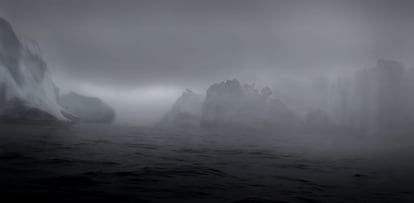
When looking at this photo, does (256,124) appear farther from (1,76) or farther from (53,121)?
(1,76)

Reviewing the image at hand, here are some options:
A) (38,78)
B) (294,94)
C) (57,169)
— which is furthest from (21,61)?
(294,94)

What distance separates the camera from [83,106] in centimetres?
8938

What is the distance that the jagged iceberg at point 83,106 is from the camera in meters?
88.4

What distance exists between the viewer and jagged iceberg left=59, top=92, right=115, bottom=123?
8844 centimetres

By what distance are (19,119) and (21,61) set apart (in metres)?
12.9

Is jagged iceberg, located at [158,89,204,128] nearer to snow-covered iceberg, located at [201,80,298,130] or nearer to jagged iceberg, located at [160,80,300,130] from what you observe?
jagged iceberg, located at [160,80,300,130]

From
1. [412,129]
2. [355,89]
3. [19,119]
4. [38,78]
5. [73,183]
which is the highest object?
[355,89]

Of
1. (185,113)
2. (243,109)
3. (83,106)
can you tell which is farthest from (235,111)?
(83,106)

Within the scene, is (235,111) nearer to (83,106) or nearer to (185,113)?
(185,113)

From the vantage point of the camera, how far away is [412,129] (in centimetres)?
6356

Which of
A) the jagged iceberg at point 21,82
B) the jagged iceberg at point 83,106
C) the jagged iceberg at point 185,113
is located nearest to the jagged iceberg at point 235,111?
the jagged iceberg at point 185,113

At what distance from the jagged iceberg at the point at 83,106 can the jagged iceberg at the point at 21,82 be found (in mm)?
26870

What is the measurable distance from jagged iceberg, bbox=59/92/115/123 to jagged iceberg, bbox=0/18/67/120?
88.2 ft

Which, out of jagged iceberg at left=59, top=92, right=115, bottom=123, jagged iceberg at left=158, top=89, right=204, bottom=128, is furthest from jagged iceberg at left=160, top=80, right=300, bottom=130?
jagged iceberg at left=59, top=92, right=115, bottom=123
